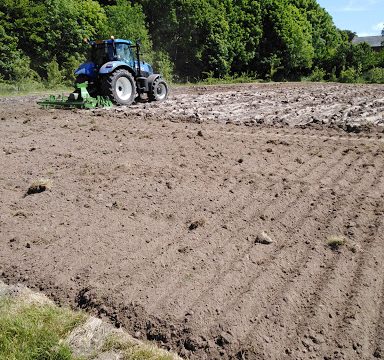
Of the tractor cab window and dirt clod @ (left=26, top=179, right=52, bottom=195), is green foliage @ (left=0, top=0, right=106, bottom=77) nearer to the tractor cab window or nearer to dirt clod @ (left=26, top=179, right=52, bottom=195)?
the tractor cab window

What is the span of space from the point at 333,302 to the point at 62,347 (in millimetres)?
1924

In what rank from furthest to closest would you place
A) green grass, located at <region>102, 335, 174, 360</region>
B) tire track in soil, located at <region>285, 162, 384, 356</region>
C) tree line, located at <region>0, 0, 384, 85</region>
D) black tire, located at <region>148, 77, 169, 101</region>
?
tree line, located at <region>0, 0, 384, 85</region> < black tire, located at <region>148, 77, 169, 101</region> < tire track in soil, located at <region>285, 162, 384, 356</region> < green grass, located at <region>102, 335, 174, 360</region>

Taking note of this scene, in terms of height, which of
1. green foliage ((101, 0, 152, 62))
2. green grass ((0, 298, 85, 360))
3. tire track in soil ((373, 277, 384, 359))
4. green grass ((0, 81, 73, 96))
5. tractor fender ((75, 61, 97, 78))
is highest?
green foliage ((101, 0, 152, 62))

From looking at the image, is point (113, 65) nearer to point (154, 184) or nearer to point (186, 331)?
point (154, 184)

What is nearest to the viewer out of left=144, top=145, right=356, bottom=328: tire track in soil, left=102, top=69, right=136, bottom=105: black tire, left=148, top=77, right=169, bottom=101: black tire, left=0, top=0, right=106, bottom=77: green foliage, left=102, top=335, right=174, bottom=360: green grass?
left=102, top=335, right=174, bottom=360: green grass

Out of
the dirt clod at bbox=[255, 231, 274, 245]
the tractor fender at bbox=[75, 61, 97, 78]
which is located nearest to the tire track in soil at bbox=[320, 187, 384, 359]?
the dirt clod at bbox=[255, 231, 274, 245]

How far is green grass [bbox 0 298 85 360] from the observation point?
8.07ft

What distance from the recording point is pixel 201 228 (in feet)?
12.9

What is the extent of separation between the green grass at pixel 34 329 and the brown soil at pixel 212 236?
20 centimetres

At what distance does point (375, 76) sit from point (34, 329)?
3234 centimetres

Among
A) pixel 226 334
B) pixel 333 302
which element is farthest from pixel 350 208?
pixel 226 334

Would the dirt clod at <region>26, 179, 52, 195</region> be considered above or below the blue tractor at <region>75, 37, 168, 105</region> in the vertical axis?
below

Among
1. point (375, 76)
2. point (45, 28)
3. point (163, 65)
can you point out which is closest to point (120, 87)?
point (163, 65)

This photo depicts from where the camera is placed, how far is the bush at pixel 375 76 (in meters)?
29.4
